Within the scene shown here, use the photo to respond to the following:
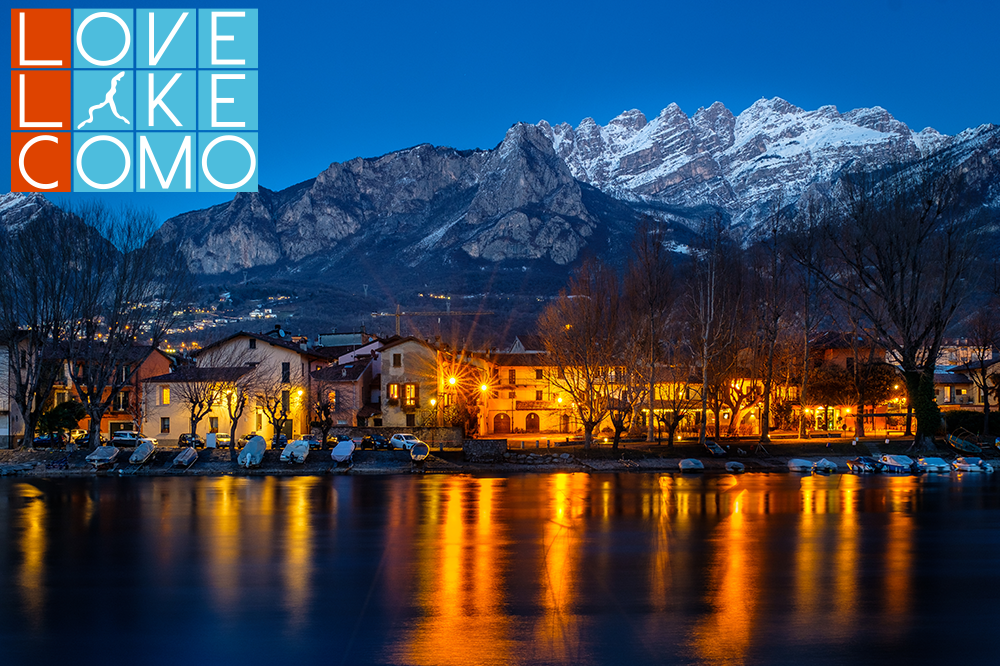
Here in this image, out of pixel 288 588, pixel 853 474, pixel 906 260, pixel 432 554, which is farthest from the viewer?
pixel 906 260

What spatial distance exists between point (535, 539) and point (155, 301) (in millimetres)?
39640

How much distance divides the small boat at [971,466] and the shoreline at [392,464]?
2426 mm

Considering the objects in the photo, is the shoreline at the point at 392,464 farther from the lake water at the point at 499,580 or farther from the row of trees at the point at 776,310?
the lake water at the point at 499,580

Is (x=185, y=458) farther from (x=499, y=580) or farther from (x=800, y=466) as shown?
(x=800, y=466)

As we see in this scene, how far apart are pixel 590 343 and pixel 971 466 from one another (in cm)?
2422

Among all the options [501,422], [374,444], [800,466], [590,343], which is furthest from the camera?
[501,422]

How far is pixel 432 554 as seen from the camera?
2134 centimetres

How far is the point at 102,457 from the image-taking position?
44750 millimetres

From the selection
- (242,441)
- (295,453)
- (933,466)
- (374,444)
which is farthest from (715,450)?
(242,441)

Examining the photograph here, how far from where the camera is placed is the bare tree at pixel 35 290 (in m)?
47.8

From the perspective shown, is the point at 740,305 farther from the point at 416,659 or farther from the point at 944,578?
the point at 416,659

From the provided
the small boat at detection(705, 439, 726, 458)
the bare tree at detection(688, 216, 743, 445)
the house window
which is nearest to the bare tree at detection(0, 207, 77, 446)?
the house window

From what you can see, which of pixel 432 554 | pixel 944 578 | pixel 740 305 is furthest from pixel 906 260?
pixel 432 554

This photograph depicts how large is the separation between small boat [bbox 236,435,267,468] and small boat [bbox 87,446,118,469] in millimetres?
7092
